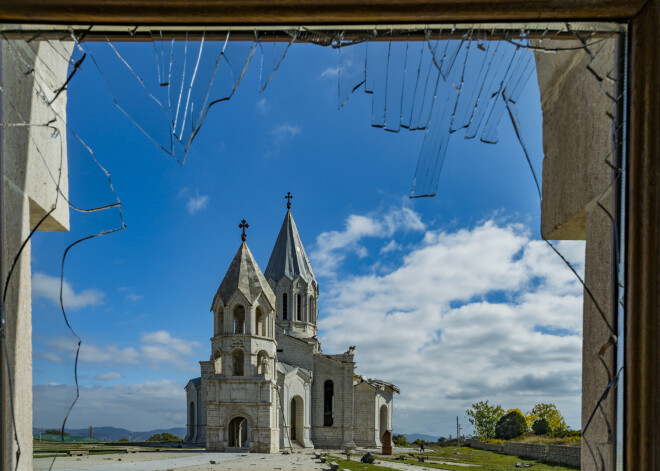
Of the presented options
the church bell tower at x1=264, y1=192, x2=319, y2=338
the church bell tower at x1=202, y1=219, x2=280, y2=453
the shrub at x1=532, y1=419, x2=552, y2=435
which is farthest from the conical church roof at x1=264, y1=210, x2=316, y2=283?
the shrub at x1=532, y1=419, x2=552, y2=435

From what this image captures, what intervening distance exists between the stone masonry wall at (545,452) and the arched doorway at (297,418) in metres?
10.6

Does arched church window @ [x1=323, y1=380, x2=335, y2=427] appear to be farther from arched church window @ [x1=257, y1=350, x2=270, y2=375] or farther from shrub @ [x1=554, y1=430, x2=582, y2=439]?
shrub @ [x1=554, y1=430, x2=582, y2=439]

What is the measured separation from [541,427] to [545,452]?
26.4ft

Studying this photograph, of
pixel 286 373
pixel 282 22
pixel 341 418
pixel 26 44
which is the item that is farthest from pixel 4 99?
pixel 341 418

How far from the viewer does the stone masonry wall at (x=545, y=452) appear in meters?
20.2

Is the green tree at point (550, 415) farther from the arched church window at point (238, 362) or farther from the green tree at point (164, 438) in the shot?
the green tree at point (164, 438)

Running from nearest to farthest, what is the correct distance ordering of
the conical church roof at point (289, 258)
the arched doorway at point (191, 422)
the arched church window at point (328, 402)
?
the arched doorway at point (191, 422), the arched church window at point (328, 402), the conical church roof at point (289, 258)

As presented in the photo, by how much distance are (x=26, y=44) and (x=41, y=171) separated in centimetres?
51

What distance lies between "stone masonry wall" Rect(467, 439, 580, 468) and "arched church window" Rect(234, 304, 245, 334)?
1431cm

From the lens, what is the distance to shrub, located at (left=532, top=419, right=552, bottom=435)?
29.8 meters

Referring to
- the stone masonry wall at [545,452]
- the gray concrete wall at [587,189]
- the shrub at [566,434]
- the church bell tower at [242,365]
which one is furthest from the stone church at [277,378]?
the gray concrete wall at [587,189]

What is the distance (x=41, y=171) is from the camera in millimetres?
2377

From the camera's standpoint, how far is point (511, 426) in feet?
114

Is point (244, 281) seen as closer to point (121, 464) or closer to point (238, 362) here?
point (238, 362)
